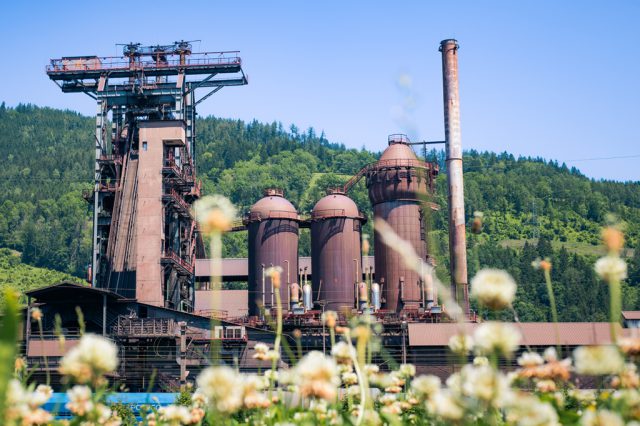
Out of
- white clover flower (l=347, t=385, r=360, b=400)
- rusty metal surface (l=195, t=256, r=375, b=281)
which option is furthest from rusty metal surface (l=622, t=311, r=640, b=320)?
white clover flower (l=347, t=385, r=360, b=400)

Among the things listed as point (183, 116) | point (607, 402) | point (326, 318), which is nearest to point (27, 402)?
point (326, 318)

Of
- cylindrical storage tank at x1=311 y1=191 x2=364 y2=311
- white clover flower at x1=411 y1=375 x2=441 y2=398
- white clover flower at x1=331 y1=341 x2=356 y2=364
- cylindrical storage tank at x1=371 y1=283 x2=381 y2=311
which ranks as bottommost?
white clover flower at x1=411 y1=375 x2=441 y2=398

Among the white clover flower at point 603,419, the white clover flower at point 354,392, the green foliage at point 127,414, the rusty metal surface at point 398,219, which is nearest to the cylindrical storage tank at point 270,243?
the rusty metal surface at point 398,219

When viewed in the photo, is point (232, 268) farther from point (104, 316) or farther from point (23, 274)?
point (23, 274)

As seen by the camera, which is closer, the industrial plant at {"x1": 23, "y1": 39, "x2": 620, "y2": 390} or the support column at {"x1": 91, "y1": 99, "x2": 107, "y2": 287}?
the industrial plant at {"x1": 23, "y1": 39, "x2": 620, "y2": 390}

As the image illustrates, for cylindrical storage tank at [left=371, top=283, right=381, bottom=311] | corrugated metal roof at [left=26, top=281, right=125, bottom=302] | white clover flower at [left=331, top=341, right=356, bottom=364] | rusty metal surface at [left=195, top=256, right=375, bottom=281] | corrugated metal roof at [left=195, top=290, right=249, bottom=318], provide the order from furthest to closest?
rusty metal surface at [left=195, top=256, right=375, bottom=281] < corrugated metal roof at [left=195, top=290, right=249, bottom=318] < cylindrical storage tank at [left=371, top=283, right=381, bottom=311] < corrugated metal roof at [left=26, top=281, right=125, bottom=302] < white clover flower at [left=331, top=341, right=356, bottom=364]

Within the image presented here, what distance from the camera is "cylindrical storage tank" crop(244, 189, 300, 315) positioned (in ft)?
182

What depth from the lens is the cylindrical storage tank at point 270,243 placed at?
55531 mm

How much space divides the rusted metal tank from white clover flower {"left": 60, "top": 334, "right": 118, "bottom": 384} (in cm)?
5027

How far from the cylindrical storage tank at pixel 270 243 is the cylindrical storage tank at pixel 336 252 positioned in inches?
63.9

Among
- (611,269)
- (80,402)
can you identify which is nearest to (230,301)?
(80,402)

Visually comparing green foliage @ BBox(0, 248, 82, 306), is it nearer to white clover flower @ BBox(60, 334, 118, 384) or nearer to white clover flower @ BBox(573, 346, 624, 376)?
white clover flower @ BBox(60, 334, 118, 384)

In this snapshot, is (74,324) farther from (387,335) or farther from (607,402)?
(607,402)

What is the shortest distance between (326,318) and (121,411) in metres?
14.8
